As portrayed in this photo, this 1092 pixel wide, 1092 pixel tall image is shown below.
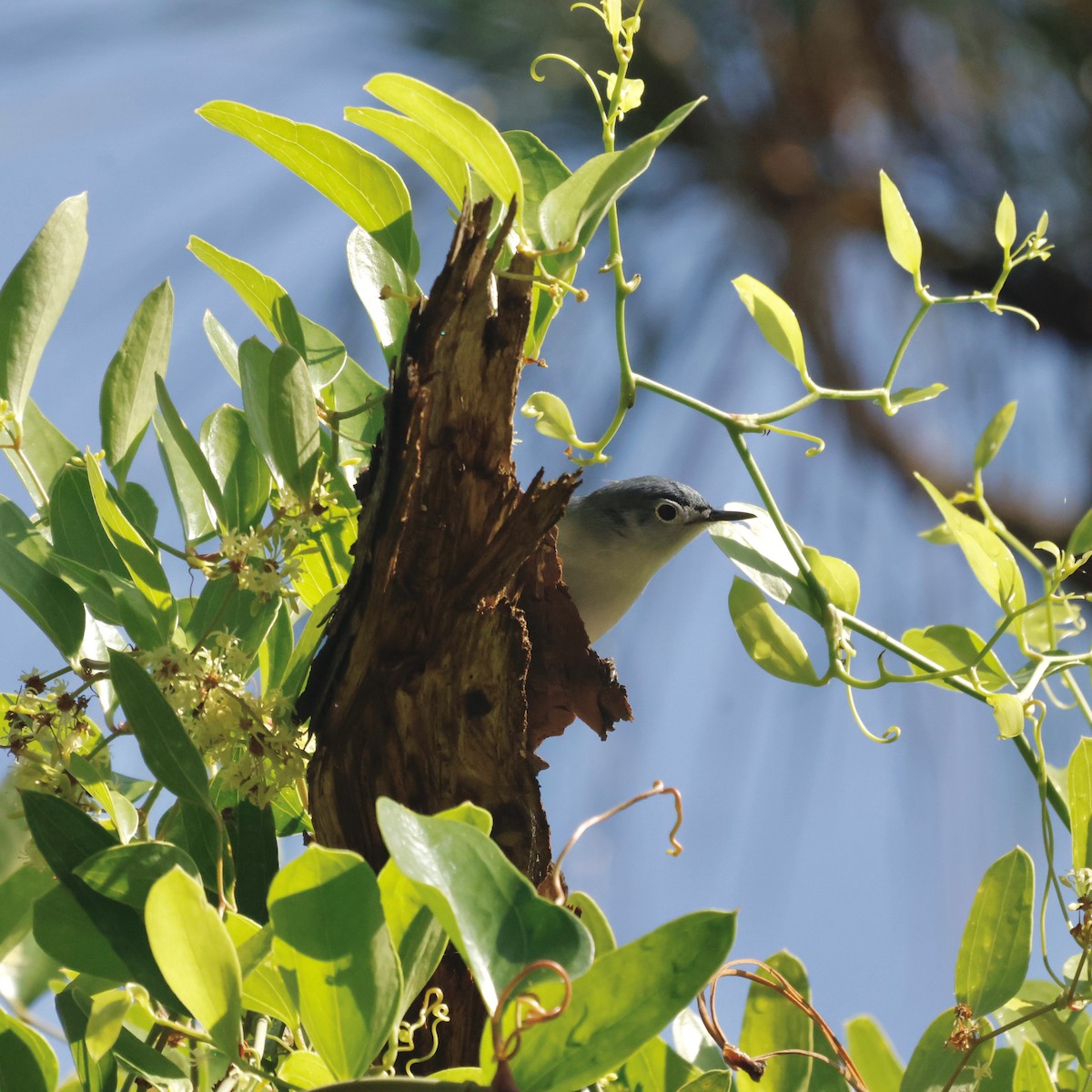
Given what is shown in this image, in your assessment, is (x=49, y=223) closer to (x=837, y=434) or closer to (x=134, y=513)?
(x=134, y=513)

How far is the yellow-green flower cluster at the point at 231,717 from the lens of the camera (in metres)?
0.85

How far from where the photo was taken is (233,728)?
33.6 inches

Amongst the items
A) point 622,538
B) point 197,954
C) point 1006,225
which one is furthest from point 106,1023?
point 622,538

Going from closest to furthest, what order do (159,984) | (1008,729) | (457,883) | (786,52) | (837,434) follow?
(457,883)
(159,984)
(1008,729)
(786,52)
(837,434)

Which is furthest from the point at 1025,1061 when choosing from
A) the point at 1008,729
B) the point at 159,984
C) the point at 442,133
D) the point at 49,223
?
the point at 49,223

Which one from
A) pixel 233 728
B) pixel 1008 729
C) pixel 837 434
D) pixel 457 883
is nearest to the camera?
pixel 457 883

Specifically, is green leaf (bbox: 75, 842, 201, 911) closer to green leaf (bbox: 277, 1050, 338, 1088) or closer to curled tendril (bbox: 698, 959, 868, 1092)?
green leaf (bbox: 277, 1050, 338, 1088)

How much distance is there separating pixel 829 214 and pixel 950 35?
513 mm

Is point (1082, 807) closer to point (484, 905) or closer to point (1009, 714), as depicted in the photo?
point (1009, 714)

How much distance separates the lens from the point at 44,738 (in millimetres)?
855

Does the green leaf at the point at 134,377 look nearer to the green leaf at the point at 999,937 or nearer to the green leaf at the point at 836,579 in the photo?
the green leaf at the point at 836,579

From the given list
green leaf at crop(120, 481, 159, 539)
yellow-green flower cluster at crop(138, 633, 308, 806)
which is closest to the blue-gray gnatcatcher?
green leaf at crop(120, 481, 159, 539)

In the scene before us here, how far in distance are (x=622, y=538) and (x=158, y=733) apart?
164 centimetres

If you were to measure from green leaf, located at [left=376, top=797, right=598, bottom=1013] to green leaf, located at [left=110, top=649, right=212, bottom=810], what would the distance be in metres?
0.27
